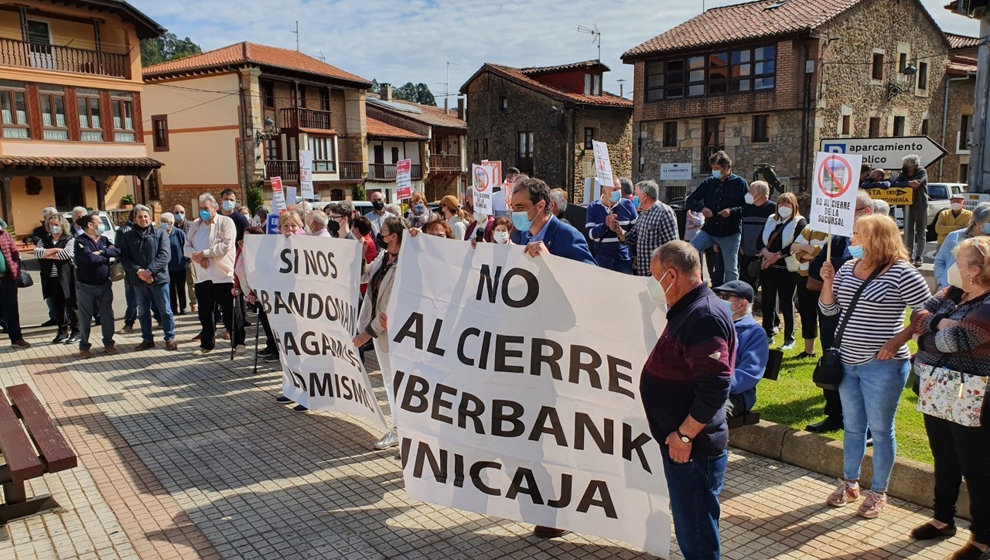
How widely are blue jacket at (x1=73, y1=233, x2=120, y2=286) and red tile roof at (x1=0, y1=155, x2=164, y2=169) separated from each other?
25184 mm

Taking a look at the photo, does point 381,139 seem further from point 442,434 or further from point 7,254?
point 442,434

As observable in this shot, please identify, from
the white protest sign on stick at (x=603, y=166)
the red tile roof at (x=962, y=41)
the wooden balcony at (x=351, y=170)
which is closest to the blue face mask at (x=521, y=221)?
the white protest sign on stick at (x=603, y=166)

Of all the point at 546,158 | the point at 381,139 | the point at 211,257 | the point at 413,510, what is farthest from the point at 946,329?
the point at 381,139

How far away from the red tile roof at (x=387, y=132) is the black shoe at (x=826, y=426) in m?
47.3

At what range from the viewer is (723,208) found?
9.20 metres

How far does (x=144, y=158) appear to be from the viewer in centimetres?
3625

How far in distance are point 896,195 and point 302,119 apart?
1502 inches

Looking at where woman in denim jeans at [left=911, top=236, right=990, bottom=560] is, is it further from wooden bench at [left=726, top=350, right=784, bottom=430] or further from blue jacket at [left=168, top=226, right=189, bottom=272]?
blue jacket at [left=168, top=226, right=189, bottom=272]

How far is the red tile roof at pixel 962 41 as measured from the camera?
151 feet

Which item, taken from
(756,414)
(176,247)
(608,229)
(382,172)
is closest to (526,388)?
(756,414)

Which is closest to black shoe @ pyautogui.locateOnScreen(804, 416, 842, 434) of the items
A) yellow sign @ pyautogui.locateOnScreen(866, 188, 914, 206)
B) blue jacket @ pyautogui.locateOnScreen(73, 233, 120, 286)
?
yellow sign @ pyautogui.locateOnScreen(866, 188, 914, 206)

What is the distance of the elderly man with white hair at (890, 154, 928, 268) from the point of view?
12297 mm

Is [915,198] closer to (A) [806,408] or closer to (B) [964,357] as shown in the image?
(A) [806,408]

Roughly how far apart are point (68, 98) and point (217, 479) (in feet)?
113
